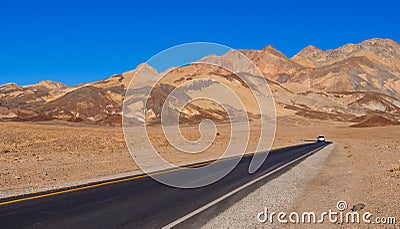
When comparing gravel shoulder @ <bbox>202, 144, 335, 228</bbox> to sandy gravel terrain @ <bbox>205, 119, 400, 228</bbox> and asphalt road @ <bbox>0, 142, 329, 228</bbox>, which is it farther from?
asphalt road @ <bbox>0, 142, 329, 228</bbox>

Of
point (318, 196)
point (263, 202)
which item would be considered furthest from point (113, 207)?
point (318, 196)

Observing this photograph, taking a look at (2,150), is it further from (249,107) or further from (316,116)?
(316,116)

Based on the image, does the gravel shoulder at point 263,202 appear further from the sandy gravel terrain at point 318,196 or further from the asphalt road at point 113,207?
the asphalt road at point 113,207

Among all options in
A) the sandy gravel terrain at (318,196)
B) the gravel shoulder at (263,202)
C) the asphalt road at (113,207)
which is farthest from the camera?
the sandy gravel terrain at (318,196)

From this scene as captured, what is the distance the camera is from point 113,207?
10.9 metres

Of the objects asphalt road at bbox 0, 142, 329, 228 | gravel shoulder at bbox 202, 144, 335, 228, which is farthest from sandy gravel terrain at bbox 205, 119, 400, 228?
asphalt road at bbox 0, 142, 329, 228

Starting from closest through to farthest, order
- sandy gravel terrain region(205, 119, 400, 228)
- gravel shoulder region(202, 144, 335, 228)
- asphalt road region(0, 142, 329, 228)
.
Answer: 1. asphalt road region(0, 142, 329, 228)
2. gravel shoulder region(202, 144, 335, 228)
3. sandy gravel terrain region(205, 119, 400, 228)

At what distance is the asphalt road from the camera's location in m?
9.15

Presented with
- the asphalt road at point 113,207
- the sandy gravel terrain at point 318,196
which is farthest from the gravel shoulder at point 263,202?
the asphalt road at point 113,207

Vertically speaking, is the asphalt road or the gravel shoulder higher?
the asphalt road

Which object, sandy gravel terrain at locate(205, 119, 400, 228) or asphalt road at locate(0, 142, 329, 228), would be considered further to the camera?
sandy gravel terrain at locate(205, 119, 400, 228)

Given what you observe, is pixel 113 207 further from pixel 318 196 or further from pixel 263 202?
pixel 318 196

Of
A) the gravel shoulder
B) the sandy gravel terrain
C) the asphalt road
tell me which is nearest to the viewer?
the asphalt road

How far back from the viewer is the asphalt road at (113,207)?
9148 mm
